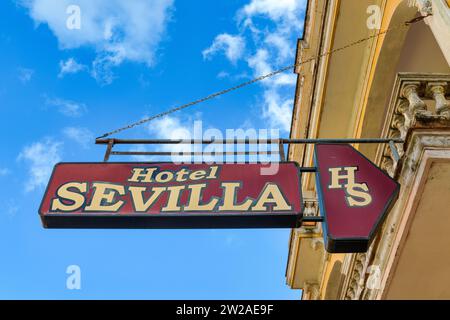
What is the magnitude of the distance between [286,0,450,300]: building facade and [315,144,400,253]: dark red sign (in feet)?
2.04

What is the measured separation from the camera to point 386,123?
22.7ft

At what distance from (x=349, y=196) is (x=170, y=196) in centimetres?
186

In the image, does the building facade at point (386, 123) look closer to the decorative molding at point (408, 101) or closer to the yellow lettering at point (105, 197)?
the decorative molding at point (408, 101)

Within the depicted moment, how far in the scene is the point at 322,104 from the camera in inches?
423

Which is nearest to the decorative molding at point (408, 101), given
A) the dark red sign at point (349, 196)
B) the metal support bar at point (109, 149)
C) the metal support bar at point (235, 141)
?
the metal support bar at point (235, 141)

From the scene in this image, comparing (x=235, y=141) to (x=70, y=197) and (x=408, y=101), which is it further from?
(x=408, y=101)

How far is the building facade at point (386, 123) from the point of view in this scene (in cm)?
611

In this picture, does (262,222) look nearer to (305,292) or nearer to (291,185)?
(291,185)

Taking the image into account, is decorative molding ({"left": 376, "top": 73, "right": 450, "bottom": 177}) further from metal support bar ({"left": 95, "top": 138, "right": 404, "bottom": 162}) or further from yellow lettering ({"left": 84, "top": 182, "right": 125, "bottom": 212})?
yellow lettering ({"left": 84, "top": 182, "right": 125, "bottom": 212})

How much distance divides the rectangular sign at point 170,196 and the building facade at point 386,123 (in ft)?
5.64
